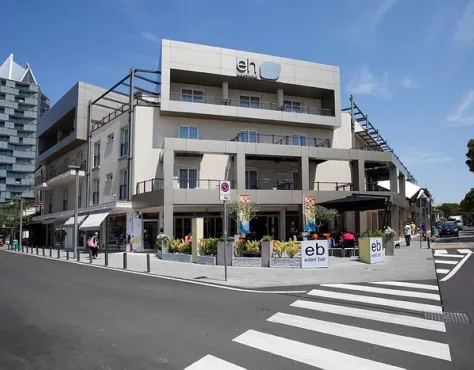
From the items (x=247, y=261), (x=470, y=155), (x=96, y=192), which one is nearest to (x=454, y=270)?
(x=247, y=261)

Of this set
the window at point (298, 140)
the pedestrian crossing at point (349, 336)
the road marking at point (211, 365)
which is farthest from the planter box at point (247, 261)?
the window at point (298, 140)

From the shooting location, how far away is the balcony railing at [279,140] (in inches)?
1326

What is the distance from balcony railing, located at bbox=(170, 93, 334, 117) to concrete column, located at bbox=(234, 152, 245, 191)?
5.51 meters

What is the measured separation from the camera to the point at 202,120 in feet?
108

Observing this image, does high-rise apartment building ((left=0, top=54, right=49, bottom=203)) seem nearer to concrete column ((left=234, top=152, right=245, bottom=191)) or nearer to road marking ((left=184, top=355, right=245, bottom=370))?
concrete column ((left=234, top=152, right=245, bottom=191))

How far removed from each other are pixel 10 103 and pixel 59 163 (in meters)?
97.2

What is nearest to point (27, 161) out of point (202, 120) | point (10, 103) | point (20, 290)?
point (10, 103)

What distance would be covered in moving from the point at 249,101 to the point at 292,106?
3.64 meters

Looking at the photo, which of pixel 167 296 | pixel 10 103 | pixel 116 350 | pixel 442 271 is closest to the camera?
pixel 116 350

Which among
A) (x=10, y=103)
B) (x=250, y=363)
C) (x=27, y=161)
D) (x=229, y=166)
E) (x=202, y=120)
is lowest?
(x=250, y=363)

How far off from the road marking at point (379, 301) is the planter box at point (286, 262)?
5577mm

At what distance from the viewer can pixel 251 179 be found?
111 feet

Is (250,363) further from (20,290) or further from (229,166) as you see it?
(229,166)

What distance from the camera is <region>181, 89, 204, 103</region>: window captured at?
33.3 meters
